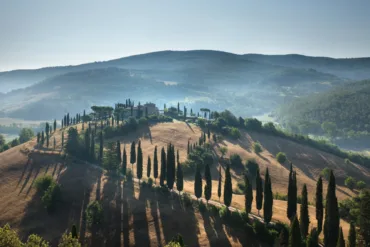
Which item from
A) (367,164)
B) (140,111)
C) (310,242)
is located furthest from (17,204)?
(367,164)

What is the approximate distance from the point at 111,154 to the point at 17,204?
3358cm

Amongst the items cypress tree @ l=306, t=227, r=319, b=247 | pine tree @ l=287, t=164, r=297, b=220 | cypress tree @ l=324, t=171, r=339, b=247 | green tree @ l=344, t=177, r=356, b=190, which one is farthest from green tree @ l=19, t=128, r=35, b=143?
green tree @ l=344, t=177, r=356, b=190

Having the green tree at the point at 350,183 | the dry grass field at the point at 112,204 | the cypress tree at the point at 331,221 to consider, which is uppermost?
the cypress tree at the point at 331,221

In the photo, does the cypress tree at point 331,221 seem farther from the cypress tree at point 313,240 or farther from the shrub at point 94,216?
the shrub at point 94,216

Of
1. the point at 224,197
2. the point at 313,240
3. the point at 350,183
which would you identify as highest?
the point at 224,197

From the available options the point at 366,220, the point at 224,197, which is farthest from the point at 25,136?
the point at 366,220

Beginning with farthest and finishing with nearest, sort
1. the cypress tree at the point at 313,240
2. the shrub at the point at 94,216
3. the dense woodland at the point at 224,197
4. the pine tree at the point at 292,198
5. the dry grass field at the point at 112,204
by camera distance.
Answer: the shrub at the point at 94,216
the pine tree at the point at 292,198
the dry grass field at the point at 112,204
the cypress tree at the point at 313,240
the dense woodland at the point at 224,197

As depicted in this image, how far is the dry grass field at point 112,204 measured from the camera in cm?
6412

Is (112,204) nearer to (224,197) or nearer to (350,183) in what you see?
(224,197)

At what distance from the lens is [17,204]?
7931cm

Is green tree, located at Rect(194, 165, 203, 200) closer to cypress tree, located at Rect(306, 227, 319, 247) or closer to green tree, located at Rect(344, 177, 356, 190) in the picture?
cypress tree, located at Rect(306, 227, 319, 247)

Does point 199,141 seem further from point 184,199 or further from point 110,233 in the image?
point 110,233

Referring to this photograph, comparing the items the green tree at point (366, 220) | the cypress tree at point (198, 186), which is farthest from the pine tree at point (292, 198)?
the cypress tree at point (198, 186)

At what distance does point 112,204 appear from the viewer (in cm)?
7719
